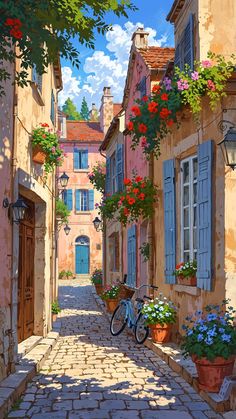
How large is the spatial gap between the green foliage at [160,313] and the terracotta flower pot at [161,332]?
0.08 m

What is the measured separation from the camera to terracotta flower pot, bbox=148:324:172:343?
28.0ft

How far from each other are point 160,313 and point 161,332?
1.22 feet

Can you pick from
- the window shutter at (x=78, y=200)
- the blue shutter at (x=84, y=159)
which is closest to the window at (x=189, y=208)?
the window shutter at (x=78, y=200)

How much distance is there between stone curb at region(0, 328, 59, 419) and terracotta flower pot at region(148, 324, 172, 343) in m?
1.86

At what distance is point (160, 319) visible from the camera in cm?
845

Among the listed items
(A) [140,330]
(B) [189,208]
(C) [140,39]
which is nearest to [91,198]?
(C) [140,39]

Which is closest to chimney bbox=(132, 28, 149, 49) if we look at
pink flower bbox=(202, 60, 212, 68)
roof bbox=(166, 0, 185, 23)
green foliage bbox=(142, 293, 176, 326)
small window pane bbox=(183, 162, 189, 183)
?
roof bbox=(166, 0, 185, 23)

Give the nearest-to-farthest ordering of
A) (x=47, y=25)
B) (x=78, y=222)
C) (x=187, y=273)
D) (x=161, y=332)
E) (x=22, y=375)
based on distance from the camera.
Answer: (x=47, y=25) → (x=22, y=375) → (x=187, y=273) → (x=161, y=332) → (x=78, y=222)

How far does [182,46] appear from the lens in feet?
27.6

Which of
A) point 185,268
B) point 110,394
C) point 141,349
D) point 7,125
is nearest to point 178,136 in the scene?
point 185,268

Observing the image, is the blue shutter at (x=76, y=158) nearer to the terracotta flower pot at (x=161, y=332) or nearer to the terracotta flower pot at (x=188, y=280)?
the terracotta flower pot at (x=161, y=332)

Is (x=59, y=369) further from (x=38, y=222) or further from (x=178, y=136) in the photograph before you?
(x=178, y=136)

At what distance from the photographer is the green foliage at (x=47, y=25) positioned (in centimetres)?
346

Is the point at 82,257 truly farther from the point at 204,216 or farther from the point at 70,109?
the point at 70,109
